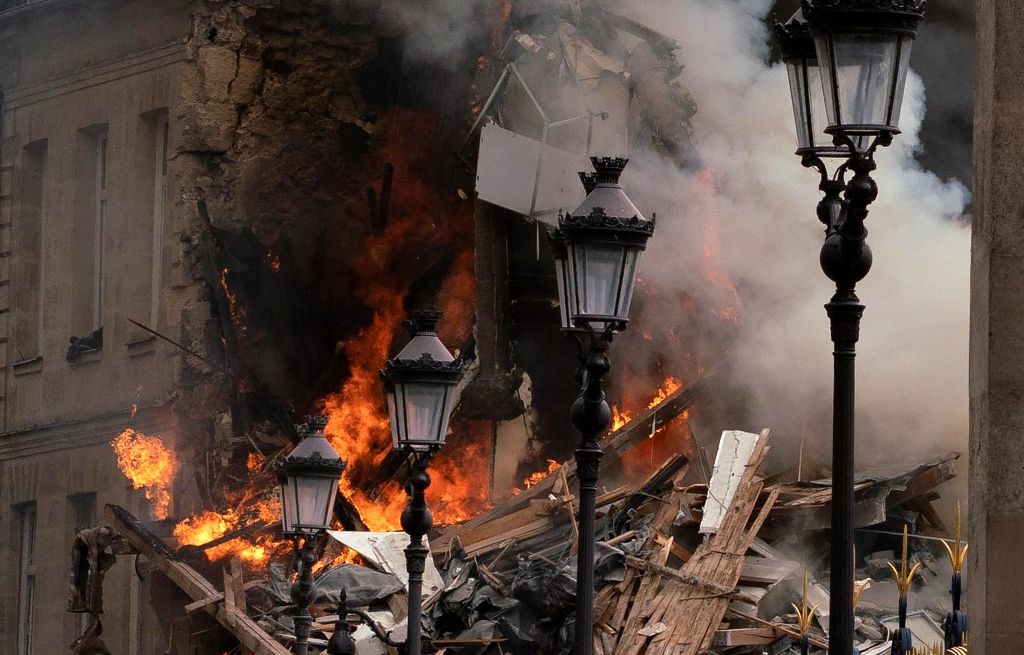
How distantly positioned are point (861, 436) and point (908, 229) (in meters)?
2.48

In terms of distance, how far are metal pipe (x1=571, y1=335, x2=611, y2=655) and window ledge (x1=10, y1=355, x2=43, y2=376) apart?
20.0 meters

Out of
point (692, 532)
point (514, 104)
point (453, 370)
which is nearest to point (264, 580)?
point (692, 532)

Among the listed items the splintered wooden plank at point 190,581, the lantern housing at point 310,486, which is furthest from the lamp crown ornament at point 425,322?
the splintered wooden plank at point 190,581

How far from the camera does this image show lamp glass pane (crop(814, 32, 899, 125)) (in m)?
6.92

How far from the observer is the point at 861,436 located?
72.5 feet

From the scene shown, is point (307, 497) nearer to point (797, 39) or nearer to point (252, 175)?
point (797, 39)

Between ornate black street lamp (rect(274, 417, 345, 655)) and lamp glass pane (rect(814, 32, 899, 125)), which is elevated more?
lamp glass pane (rect(814, 32, 899, 125))

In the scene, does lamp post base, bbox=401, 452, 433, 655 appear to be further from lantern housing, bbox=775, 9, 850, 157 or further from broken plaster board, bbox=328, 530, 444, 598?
broken plaster board, bbox=328, 530, 444, 598

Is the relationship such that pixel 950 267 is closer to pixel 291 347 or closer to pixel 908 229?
pixel 908 229

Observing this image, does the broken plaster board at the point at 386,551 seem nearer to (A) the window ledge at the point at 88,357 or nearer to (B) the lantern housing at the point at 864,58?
(A) the window ledge at the point at 88,357

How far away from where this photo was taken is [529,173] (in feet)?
76.9

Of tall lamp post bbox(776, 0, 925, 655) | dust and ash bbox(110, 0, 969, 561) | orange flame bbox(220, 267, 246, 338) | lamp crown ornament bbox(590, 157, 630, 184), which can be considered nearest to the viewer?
tall lamp post bbox(776, 0, 925, 655)

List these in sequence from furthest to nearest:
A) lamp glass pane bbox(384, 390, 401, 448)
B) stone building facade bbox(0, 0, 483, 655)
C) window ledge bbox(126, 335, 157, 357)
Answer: window ledge bbox(126, 335, 157, 357)
stone building facade bbox(0, 0, 483, 655)
lamp glass pane bbox(384, 390, 401, 448)

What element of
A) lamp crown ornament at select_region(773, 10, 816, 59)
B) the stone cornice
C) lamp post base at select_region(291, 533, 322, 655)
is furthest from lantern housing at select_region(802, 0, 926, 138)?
the stone cornice
